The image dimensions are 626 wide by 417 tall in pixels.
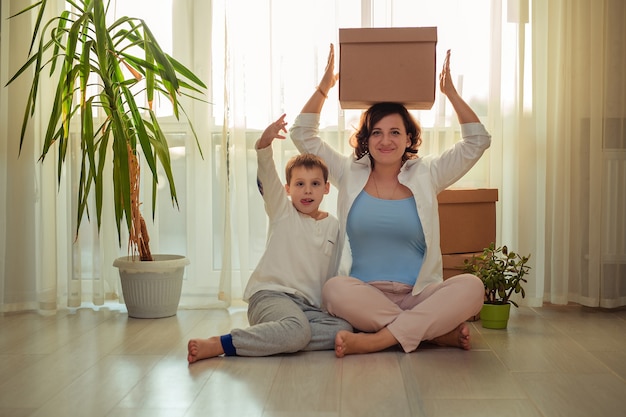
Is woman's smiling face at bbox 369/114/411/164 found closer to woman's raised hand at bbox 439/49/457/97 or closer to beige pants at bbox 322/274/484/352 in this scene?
woman's raised hand at bbox 439/49/457/97

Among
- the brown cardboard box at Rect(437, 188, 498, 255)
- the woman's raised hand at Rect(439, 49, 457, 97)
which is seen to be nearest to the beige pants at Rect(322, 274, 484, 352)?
the brown cardboard box at Rect(437, 188, 498, 255)

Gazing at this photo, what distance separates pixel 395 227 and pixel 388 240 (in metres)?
0.05

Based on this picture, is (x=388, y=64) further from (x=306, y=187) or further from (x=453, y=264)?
(x=453, y=264)

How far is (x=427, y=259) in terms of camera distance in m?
2.50

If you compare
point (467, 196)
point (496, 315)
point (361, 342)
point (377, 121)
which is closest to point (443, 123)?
point (467, 196)

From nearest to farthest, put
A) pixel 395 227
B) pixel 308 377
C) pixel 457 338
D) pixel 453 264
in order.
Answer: pixel 308 377
pixel 457 338
pixel 395 227
pixel 453 264

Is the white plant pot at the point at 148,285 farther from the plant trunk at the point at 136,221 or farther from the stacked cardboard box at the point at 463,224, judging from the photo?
the stacked cardboard box at the point at 463,224

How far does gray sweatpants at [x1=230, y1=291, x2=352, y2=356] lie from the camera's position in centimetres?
225

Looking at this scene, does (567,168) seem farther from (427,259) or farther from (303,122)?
(303,122)

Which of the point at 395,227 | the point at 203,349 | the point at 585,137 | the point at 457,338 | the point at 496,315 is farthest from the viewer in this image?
the point at 585,137

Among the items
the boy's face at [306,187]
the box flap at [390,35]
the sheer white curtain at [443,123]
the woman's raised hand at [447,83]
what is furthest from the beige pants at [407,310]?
the sheer white curtain at [443,123]

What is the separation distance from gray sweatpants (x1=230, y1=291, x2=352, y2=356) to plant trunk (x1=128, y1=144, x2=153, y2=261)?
2.24 feet

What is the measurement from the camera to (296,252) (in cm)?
254

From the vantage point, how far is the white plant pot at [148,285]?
2.95 m
